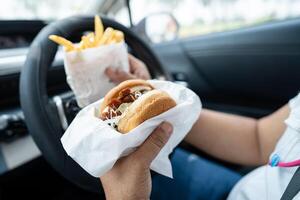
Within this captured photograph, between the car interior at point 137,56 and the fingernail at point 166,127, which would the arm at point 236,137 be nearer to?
the car interior at point 137,56

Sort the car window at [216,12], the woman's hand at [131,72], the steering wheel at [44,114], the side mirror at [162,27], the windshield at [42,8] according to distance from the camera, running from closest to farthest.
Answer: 1. the steering wheel at [44,114]
2. the woman's hand at [131,72]
3. the windshield at [42,8]
4. the car window at [216,12]
5. the side mirror at [162,27]

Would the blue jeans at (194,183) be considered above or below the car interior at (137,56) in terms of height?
below

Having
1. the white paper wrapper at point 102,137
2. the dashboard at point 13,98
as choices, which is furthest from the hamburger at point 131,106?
the dashboard at point 13,98

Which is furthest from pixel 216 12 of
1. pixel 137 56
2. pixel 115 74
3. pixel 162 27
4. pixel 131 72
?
pixel 115 74

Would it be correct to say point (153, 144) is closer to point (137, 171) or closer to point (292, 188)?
point (137, 171)

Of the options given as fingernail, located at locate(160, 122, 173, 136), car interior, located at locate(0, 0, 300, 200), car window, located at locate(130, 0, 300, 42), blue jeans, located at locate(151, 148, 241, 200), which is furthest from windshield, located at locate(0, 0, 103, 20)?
fingernail, located at locate(160, 122, 173, 136)

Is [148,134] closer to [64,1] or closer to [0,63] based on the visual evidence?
[0,63]

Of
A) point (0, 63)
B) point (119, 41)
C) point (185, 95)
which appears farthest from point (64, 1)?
point (185, 95)

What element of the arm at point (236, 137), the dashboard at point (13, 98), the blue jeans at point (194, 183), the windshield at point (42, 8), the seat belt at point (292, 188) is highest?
the windshield at point (42, 8)
